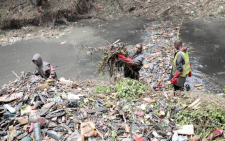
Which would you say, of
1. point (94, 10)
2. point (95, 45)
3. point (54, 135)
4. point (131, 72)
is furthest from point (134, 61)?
point (94, 10)

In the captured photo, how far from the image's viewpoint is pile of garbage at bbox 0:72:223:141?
8.76ft

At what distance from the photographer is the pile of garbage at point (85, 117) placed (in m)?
2.67

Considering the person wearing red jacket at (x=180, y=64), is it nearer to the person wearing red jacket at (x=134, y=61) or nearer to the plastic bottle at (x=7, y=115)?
the person wearing red jacket at (x=134, y=61)

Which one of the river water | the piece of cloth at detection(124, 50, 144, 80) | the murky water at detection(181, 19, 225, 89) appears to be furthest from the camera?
the river water

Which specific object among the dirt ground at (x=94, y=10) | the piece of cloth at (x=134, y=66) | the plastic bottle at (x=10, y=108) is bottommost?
the plastic bottle at (x=10, y=108)

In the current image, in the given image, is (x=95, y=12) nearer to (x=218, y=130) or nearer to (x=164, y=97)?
(x=164, y=97)

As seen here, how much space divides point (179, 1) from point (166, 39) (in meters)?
6.29

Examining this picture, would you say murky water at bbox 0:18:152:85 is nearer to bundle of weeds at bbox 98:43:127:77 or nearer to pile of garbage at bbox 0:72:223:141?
bundle of weeds at bbox 98:43:127:77

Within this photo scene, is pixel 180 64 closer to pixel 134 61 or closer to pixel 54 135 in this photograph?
pixel 134 61

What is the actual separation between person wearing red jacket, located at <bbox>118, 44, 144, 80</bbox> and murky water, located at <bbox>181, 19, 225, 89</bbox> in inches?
106

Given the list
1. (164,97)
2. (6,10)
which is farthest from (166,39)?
(6,10)

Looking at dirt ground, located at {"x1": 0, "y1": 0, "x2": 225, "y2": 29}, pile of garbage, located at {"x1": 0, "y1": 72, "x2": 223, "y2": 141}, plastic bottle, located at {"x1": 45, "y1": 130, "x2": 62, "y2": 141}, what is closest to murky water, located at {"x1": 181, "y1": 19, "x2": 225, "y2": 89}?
dirt ground, located at {"x1": 0, "y1": 0, "x2": 225, "y2": 29}

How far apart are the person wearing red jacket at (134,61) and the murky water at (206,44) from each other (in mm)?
2690

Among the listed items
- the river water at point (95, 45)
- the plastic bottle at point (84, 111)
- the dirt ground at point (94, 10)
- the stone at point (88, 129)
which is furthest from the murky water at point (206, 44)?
the stone at point (88, 129)
